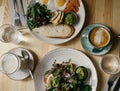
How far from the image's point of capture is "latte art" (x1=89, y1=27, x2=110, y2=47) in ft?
3.42

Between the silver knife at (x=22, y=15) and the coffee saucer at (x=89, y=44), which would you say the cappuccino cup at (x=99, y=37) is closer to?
the coffee saucer at (x=89, y=44)

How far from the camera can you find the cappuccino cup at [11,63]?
1.08 meters

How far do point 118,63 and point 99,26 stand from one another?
0.55 feet

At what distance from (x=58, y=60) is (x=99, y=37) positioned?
197mm

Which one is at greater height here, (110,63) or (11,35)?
(11,35)

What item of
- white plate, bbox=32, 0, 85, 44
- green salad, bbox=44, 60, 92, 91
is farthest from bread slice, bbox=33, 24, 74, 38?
green salad, bbox=44, 60, 92, 91

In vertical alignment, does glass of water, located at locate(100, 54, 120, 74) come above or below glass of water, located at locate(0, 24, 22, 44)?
below

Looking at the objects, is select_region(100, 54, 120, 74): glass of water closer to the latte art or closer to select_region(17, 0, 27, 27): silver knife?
the latte art

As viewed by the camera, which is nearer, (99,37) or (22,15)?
(99,37)

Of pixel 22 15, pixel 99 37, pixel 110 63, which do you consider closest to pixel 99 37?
pixel 99 37

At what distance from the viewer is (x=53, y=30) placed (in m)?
1.13

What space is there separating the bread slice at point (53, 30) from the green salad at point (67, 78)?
0.47ft

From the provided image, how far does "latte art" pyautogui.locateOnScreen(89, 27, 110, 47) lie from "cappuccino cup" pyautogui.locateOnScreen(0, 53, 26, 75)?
0.31m

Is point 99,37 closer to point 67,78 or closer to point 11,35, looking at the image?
point 67,78
